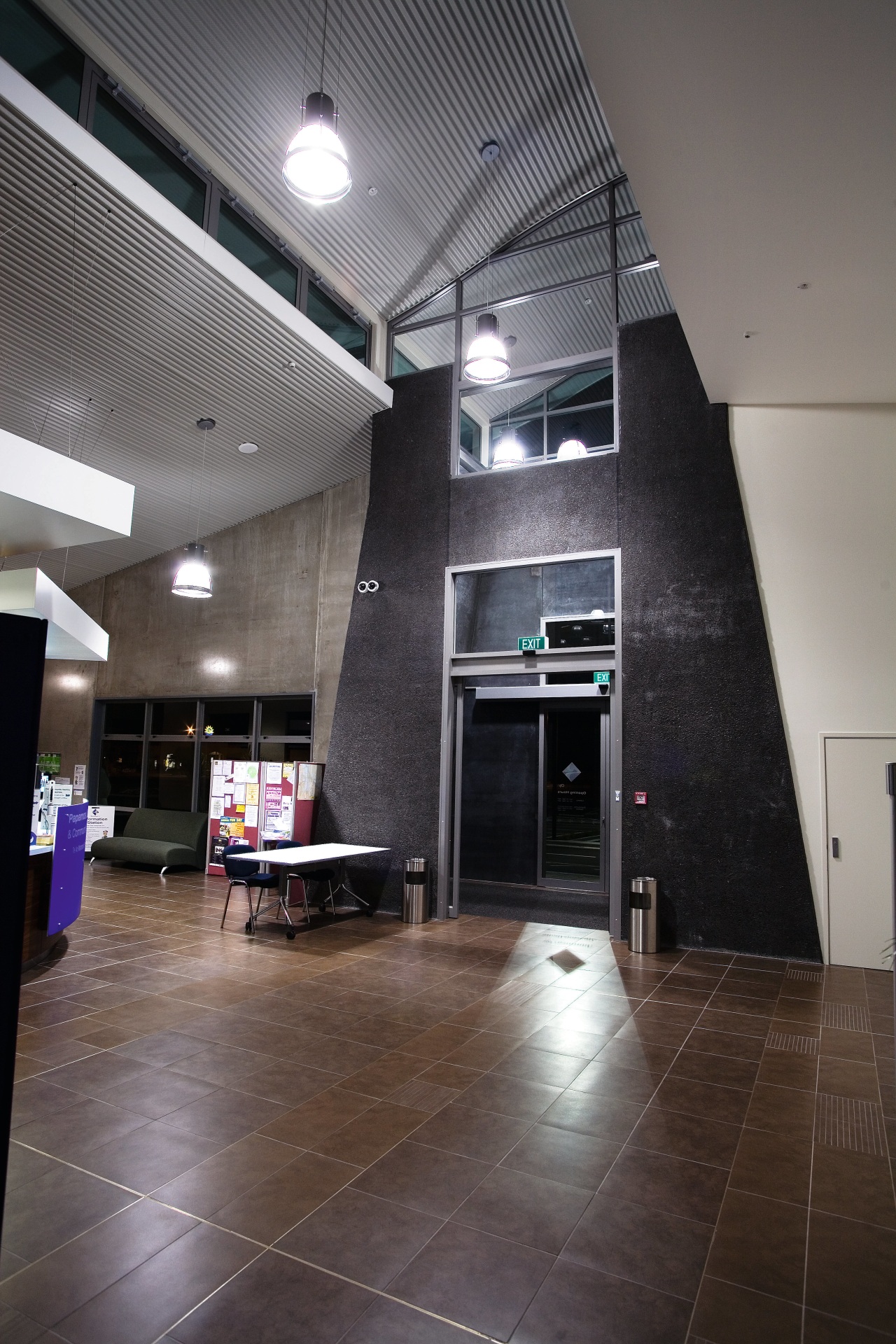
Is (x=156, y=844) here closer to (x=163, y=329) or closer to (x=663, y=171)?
(x=163, y=329)

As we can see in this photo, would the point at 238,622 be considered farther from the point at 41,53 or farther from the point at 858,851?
the point at 858,851

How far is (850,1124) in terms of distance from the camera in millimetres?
3484

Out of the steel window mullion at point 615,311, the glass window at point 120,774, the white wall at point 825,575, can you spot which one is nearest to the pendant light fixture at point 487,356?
the steel window mullion at point 615,311

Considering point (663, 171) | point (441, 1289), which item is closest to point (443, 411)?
point (663, 171)

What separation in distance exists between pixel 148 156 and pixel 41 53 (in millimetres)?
892

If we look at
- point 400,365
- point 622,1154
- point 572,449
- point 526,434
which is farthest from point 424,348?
point 622,1154

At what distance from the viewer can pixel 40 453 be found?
396cm

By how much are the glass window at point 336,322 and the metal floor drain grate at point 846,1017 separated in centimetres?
729

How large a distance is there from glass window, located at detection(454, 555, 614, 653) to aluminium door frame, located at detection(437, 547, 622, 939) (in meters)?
0.65

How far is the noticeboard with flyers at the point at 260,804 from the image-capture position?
911 centimetres

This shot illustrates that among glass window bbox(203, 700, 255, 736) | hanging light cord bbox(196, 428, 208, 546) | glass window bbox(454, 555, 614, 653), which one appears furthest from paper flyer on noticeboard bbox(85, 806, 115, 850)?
glass window bbox(454, 555, 614, 653)

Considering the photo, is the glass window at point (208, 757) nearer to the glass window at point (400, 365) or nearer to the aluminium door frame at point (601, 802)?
the aluminium door frame at point (601, 802)

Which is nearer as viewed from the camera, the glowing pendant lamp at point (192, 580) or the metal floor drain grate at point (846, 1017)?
the metal floor drain grate at point (846, 1017)

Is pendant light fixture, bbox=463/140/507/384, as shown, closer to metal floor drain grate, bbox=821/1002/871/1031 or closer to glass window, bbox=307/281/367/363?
glass window, bbox=307/281/367/363
